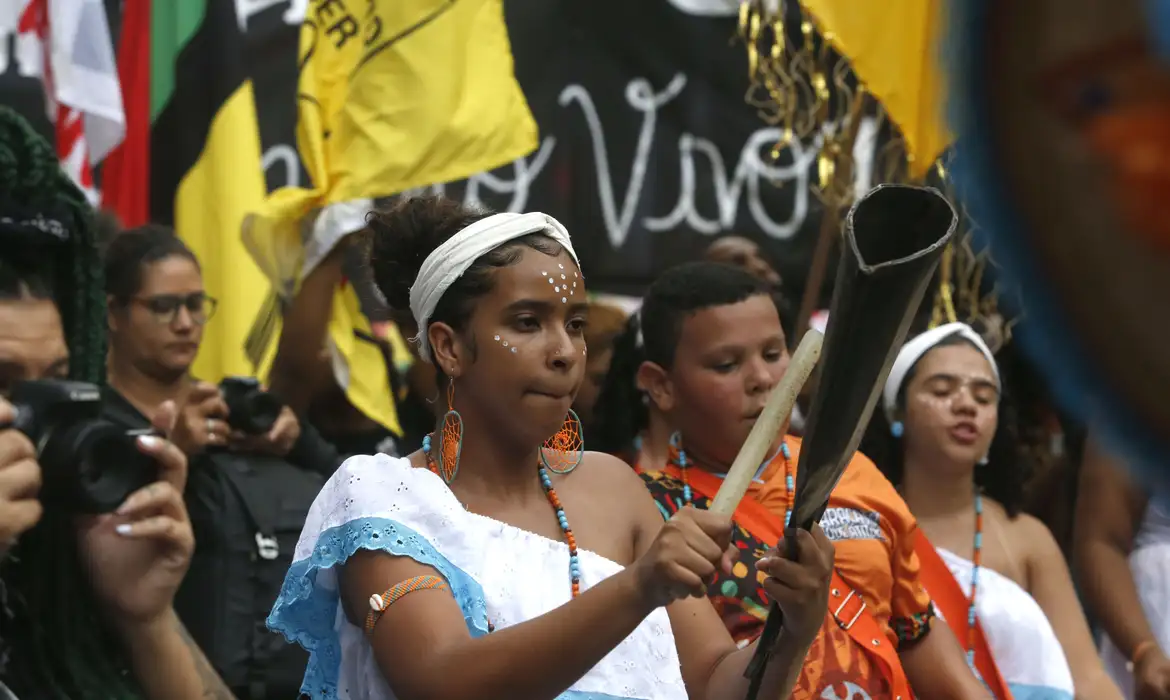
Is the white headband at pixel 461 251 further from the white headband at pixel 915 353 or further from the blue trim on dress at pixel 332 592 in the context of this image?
the white headband at pixel 915 353

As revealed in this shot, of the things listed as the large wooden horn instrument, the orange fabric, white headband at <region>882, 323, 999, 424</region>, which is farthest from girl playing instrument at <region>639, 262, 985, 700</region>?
the large wooden horn instrument

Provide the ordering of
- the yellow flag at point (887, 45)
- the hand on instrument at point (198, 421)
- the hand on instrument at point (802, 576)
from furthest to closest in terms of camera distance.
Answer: the yellow flag at point (887, 45) < the hand on instrument at point (198, 421) < the hand on instrument at point (802, 576)

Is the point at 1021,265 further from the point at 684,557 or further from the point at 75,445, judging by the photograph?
the point at 75,445

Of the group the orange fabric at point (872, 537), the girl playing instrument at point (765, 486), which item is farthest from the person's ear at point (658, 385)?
the orange fabric at point (872, 537)

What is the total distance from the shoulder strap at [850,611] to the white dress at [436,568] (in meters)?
0.79

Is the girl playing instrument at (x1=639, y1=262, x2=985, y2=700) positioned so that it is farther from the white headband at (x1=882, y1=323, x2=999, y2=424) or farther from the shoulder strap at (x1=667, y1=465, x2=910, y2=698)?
the white headband at (x1=882, y1=323, x2=999, y2=424)

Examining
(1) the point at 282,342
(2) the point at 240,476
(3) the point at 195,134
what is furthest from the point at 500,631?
(3) the point at 195,134

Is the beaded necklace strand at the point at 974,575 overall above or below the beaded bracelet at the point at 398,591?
below

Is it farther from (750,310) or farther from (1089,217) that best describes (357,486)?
(1089,217)

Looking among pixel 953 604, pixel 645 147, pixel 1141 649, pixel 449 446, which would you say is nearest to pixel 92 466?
pixel 449 446

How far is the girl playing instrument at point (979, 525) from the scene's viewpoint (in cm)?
362

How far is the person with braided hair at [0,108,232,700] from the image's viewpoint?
2.04 m

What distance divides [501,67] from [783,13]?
134 cm

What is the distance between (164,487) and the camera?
6.88ft
